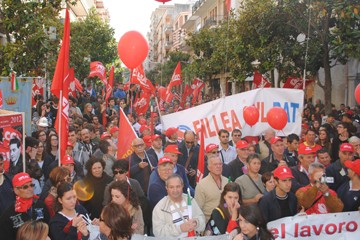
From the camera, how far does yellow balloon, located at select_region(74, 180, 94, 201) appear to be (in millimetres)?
5879

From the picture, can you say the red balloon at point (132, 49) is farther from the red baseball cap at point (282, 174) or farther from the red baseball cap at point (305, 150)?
the red baseball cap at point (282, 174)

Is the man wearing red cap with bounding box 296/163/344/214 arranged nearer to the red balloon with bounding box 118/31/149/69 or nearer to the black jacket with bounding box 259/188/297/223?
the black jacket with bounding box 259/188/297/223

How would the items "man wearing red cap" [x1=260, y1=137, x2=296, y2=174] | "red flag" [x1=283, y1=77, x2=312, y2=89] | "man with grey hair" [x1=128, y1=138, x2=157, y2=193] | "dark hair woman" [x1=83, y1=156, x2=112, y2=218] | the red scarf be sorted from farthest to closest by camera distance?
"red flag" [x1=283, y1=77, x2=312, y2=89], "man wearing red cap" [x1=260, y1=137, x2=296, y2=174], "man with grey hair" [x1=128, y1=138, x2=157, y2=193], "dark hair woman" [x1=83, y1=156, x2=112, y2=218], the red scarf

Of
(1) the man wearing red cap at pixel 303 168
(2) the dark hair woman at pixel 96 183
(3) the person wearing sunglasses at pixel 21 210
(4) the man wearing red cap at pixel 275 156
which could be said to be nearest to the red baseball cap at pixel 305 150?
(1) the man wearing red cap at pixel 303 168

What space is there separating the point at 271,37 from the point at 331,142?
31.1 feet

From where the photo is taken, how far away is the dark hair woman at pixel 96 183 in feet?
19.2

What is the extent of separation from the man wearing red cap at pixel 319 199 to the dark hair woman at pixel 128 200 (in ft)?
5.51

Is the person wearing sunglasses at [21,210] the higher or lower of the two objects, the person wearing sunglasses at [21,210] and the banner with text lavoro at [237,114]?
the lower

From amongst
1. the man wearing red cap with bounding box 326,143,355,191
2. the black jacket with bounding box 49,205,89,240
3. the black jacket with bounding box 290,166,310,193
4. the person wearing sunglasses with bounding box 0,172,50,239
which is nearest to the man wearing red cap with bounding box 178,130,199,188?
the black jacket with bounding box 290,166,310,193

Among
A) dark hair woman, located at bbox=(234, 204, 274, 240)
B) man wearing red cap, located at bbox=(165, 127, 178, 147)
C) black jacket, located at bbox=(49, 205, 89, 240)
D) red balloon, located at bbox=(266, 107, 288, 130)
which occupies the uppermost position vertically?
red balloon, located at bbox=(266, 107, 288, 130)

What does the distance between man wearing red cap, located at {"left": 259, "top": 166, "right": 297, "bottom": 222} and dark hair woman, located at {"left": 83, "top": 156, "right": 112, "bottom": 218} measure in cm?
192

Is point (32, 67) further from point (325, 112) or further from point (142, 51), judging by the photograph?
point (325, 112)

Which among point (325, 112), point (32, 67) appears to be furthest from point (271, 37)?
point (32, 67)

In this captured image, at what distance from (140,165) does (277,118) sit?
2999mm
